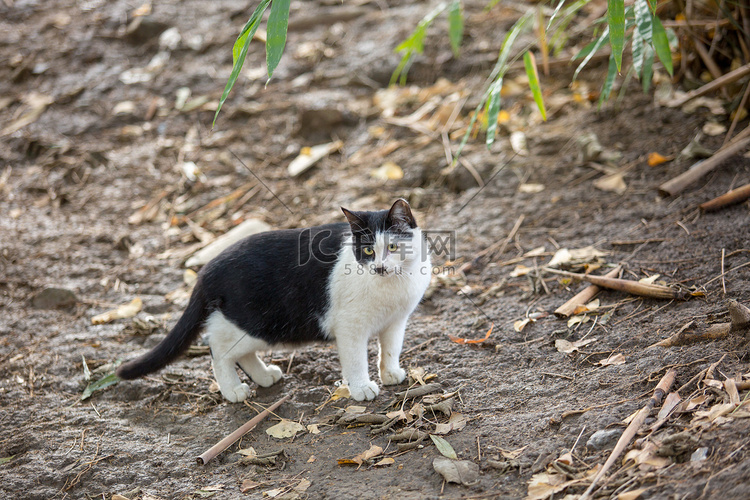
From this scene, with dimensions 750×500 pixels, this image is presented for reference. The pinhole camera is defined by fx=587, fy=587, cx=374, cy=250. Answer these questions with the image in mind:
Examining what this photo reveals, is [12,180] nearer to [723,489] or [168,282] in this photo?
[168,282]

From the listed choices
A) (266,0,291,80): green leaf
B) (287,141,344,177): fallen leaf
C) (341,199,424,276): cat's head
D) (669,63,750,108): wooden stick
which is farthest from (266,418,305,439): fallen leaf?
(669,63,750,108): wooden stick

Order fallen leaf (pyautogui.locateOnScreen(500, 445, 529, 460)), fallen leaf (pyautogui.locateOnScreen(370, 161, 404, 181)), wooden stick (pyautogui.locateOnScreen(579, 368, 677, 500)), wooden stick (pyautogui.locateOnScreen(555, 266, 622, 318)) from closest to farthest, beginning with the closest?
wooden stick (pyautogui.locateOnScreen(579, 368, 677, 500)) → fallen leaf (pyautogui.locateOnScreen(500, 445, 529, 460)) → wooden stick (pyautogui.locateOnScreen(555, 266, 622, 318)) → fallen leaf (pyautogui.locateOnScreen(370, 161, 404, 181))

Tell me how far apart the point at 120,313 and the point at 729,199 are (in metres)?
3.87

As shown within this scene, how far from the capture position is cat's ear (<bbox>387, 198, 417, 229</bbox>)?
109 inches

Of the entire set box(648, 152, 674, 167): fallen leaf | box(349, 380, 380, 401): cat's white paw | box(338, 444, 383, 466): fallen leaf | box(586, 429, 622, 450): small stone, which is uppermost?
box(648, 152, 674, 167): fallen leaf

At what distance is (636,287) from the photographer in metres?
3.05

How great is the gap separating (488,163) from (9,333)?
3.66 m

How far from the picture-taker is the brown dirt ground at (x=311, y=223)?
2443 mm

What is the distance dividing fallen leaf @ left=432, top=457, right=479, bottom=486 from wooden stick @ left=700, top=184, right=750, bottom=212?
221 centimetres

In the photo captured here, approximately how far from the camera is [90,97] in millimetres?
6512

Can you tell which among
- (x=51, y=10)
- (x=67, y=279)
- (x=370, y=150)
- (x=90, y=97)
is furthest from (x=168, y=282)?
(x=51, y=10)

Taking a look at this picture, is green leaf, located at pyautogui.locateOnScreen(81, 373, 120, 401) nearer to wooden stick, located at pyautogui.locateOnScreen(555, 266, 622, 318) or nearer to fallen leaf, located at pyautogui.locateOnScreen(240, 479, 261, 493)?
fallen leaf, located at pyautogui.locateOnScreen(240, 479, 261, 493)

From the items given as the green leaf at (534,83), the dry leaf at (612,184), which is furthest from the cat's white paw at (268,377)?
the dry leaf at (612,184)

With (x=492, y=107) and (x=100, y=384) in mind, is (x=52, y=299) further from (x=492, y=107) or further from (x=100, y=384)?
(x=492, y=107)
